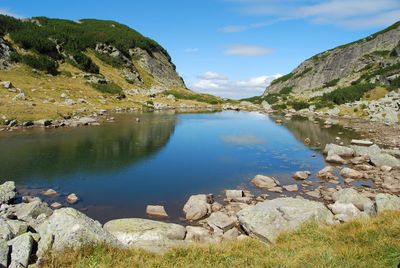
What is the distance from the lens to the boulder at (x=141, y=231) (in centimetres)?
1741

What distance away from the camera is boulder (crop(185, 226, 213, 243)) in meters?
19.4

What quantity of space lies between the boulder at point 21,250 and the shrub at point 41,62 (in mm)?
90077

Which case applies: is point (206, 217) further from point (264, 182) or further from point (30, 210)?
point (30, 210)

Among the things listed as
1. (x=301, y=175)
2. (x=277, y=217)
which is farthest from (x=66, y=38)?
(x=277, y=217)

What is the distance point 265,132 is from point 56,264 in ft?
185

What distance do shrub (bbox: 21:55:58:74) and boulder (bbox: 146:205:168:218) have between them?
270 feet

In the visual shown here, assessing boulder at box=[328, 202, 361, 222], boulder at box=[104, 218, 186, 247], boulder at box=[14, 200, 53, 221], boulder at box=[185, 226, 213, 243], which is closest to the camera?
boulder at box=[104, 218, 186, 247]

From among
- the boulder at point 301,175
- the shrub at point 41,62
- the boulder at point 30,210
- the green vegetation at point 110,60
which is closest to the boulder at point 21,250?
the boulder at point 30,210

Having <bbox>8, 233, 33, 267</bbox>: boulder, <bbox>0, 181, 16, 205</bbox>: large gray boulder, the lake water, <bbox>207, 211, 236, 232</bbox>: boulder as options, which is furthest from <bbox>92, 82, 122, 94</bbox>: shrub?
<bbox>8, 233, 33, 267</bbox>: boulder

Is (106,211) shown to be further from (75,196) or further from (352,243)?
(352,243)

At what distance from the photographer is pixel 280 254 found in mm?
13008

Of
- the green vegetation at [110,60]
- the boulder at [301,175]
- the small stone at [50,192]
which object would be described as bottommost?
the small stone at [50,192]

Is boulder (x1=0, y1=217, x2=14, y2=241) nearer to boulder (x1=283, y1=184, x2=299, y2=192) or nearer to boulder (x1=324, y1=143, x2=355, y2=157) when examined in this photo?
boulder (x1=283, y1=184, x2=299, y2=192)

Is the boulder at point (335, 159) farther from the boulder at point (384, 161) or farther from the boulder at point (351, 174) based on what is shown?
the boulder at point (351, 174)
